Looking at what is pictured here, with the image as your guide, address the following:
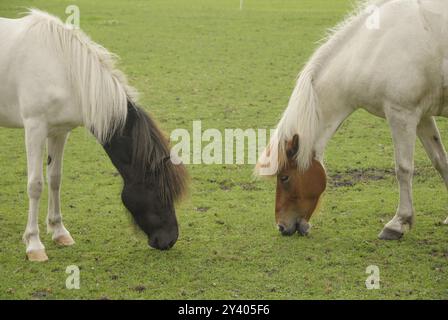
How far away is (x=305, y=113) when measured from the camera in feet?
20.4

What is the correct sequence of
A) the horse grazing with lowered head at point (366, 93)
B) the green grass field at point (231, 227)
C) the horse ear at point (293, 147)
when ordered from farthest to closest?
the horse ear at point (293, 147), the horse grazing with lowered head at point (366, 93), the green grass field at point (231, 227)

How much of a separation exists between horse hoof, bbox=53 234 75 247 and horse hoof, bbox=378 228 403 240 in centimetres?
284

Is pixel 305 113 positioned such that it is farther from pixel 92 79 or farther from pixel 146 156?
pixel 92 79

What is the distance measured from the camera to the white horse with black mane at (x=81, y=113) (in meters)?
5.72

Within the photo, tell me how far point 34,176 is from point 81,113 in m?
0.67

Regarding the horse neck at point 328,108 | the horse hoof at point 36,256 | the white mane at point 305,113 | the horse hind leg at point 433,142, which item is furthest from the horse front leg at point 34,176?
the horse hind leg at point 433,142

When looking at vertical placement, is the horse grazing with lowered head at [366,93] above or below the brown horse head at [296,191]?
above

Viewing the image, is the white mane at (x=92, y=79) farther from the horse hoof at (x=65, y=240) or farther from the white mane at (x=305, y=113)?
the white mane at (x=305, y=113)

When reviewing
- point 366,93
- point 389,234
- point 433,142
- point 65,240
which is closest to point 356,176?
point 433,142

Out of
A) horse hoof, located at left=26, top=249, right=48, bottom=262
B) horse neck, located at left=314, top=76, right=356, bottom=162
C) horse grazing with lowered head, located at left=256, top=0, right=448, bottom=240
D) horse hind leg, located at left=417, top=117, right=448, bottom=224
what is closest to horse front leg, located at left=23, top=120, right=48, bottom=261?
horse hoof, located at left=26, top=249, right=48, bottom=262

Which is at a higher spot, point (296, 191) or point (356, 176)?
point (296, 191)

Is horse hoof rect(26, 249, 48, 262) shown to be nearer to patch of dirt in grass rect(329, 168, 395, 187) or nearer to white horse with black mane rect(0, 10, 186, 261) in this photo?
white horse with black mane rect(0, 10, 186, 261)

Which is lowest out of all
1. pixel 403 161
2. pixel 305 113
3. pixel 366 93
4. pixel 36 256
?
pixel 36 256
